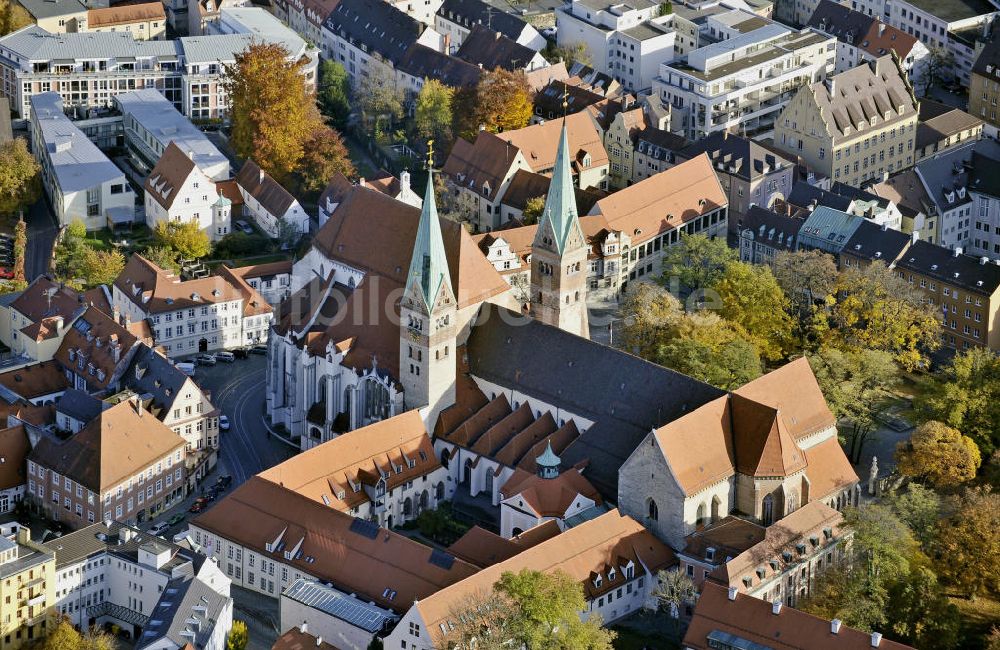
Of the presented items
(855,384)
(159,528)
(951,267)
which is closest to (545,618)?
(159,528)

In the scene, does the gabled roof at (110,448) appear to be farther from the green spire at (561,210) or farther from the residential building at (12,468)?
the green spire at (561,210)

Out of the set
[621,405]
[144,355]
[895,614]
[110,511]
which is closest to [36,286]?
[144,355]

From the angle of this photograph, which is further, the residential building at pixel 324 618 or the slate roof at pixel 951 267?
the slate roof at pixel 951 267

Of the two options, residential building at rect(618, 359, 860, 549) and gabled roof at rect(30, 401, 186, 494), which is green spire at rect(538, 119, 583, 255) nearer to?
residential building at rect(618, 359, 860, 549)

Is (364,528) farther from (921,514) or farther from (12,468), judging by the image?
(921,514)

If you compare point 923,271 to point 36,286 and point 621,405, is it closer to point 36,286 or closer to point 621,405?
point 621,405

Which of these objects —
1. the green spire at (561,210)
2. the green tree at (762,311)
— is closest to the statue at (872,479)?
the green tree at (762,311)
